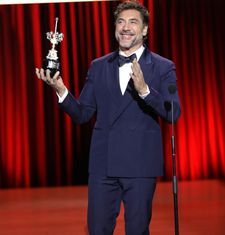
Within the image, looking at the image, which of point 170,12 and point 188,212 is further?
point 170,12

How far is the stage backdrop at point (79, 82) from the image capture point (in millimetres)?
6887

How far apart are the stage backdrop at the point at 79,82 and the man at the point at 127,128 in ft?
14.8

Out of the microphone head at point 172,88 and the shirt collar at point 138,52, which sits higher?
the shirt collar at point 138,52

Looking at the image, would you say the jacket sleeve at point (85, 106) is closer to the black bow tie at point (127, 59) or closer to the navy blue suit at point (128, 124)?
the navy blue suit at point (128, 124)

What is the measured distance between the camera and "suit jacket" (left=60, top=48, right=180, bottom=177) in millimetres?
2256

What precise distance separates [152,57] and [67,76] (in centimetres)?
457

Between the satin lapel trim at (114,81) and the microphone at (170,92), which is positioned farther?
the satin lapel trim at (114,81)

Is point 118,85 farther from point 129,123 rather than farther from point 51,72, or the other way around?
point 51,72

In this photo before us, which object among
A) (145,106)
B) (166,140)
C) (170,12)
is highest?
(170,12)

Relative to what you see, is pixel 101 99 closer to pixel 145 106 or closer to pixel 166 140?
pixel 145 106

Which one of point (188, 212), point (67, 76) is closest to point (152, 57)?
point (188, 212)

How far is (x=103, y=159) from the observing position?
2.29 meters

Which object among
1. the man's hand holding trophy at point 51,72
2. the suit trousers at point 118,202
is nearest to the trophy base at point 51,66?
the man's hand holding trophy at point 51,72

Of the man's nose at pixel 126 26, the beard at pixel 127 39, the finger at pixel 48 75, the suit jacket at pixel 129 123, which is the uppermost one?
the man's nose at pixel 126 26
